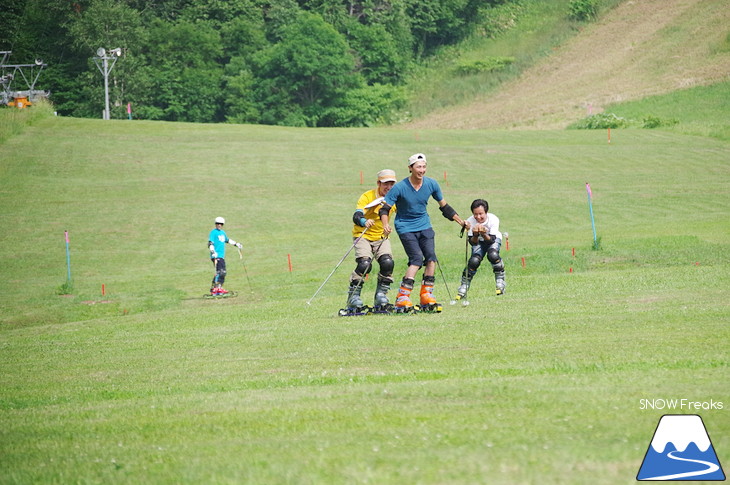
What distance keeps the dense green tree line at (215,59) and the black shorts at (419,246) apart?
84.1 metres

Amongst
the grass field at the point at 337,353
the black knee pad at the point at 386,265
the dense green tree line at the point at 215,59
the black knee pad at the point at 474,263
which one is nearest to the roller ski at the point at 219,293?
the grass field at the point at 337,353

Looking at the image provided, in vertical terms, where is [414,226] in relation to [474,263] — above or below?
above

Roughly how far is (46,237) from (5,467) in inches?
1355

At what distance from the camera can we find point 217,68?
107 meters

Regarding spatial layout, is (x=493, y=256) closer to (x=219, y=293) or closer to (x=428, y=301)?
(x=428, y=301)

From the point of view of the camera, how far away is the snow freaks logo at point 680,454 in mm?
6086

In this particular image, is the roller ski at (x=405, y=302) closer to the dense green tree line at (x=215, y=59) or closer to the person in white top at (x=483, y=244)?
the person in white top at (x=483, y=244)

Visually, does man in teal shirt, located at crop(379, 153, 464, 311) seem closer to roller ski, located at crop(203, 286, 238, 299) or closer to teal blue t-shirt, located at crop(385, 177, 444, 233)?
teal blue t-shirt, located at crop(385, 177, 444, 233)

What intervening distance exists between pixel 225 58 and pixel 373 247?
9695 cm

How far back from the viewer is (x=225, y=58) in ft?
363

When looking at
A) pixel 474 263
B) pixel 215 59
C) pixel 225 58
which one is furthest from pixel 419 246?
pixel 225 58

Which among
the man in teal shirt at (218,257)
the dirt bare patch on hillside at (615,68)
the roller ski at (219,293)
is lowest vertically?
the roller ski at (219,293)

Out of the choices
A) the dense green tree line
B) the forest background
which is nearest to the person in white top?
the dense green tree line

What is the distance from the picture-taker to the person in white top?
64.7 ft
